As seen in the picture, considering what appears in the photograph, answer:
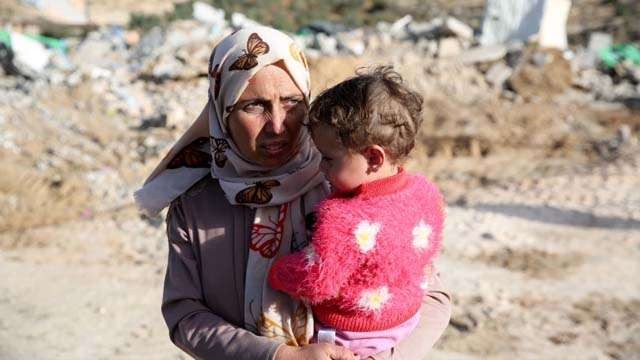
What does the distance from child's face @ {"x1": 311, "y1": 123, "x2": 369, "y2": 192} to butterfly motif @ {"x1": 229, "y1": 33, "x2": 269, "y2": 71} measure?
270 millimetres

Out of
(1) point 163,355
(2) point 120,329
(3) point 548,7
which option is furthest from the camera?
(3) point 548,7

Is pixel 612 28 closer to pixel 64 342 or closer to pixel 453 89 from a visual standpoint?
pixel 453 89

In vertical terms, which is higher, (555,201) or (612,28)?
(612,28)

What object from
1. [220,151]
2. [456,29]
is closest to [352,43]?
[456,29]

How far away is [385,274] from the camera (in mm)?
1709

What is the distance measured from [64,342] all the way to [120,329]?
16.4 inches

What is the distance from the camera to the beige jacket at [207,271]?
71.6 inches

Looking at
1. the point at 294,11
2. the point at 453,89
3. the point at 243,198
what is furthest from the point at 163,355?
the point at 294,11

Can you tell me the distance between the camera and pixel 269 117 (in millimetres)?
1824

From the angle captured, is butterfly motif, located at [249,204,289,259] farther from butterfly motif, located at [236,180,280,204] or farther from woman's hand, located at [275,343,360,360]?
woman's hand, located at [275,343,360,360]

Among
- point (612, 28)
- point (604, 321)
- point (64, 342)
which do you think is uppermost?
point (612, 28)

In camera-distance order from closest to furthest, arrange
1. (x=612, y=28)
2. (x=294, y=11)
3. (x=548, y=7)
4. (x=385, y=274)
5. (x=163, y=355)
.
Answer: (x=385, y=274) → (x=163, y=355) → (x=548, y=7) → (x=612, y=28) → (x=294, y=11)

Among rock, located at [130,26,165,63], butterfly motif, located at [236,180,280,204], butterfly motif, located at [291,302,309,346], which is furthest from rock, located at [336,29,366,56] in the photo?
butterfly motif, located at [291,302,309,346]

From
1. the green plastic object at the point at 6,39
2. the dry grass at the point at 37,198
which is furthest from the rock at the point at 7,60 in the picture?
the dry grass at the point at 37,198
